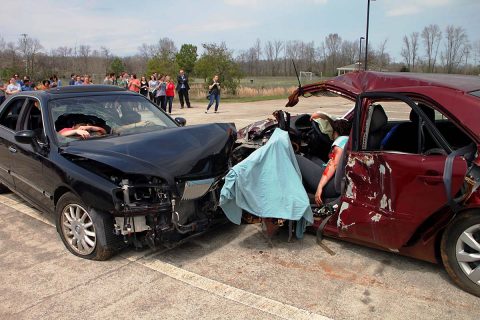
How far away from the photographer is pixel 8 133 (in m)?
5.33

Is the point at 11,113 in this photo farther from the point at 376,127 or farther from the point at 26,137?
the point at 376,127

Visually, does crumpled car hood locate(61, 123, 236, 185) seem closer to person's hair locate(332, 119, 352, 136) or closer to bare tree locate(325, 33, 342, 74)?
person's hair locate(332, 119, 352, 136)

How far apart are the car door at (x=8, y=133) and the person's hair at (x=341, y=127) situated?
3.75 metres

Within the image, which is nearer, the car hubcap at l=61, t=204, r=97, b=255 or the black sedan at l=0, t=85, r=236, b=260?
the black sedan at l=0, t=85, r=236, b=260

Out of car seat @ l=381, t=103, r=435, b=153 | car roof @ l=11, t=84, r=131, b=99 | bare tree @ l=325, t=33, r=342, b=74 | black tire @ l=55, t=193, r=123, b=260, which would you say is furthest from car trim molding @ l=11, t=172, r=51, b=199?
bare tree @ l=325, t=33, r=342, b=74

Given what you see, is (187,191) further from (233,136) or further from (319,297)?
(319,297)

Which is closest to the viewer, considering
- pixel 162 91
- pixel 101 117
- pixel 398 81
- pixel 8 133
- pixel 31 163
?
pixel 398 81

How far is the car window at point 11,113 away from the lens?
5363 millimetres

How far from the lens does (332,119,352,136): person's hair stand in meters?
4.78

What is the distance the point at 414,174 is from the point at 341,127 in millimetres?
1488

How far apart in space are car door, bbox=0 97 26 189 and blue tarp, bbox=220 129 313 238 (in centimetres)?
284

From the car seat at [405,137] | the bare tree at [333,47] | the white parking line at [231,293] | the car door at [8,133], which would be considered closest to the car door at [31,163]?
the car door at [8,133]

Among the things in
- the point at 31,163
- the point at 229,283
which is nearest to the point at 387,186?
the point at 229,283

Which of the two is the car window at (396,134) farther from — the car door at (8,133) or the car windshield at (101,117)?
the car door at (8,133)
